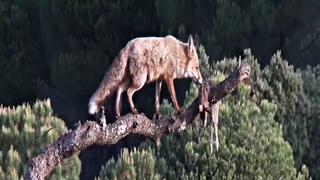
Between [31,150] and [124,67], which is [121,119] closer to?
[124,67]

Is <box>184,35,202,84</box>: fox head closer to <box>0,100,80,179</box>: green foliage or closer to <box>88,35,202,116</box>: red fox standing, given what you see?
<box>88,35,202,116</box>: red fox standing

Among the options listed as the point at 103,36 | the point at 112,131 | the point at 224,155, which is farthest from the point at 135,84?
the point at 103,36

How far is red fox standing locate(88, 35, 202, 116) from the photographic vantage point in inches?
322

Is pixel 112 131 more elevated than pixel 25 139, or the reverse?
pixel 25 139

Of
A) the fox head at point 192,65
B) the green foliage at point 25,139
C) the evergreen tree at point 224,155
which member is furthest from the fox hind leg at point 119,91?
the evergreen tree at point 224,155

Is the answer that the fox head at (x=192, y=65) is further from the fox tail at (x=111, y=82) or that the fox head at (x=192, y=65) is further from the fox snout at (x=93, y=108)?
the fox snout at (x=93, y=108)

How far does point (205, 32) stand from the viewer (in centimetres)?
1828

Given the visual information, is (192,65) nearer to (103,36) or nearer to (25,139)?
(25,139)

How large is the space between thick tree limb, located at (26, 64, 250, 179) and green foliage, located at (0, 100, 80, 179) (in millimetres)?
3327

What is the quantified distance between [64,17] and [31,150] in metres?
8.84

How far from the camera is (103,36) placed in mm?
19938

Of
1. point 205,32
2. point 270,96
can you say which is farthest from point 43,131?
point 205,32

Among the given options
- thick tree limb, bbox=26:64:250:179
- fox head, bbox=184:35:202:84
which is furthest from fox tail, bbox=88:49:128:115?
→ fox head, bbox=184:35:202:84

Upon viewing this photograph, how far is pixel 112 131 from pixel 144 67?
0.71 m
